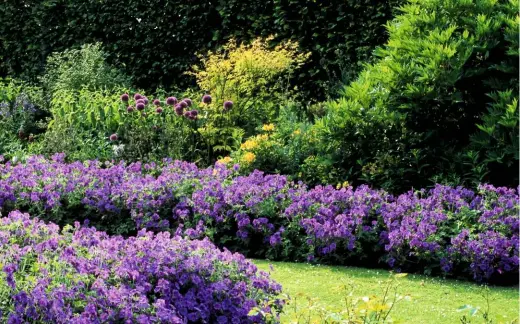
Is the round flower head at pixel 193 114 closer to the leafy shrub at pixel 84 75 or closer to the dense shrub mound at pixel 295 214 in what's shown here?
the dense shrub mound at pixel 295 214

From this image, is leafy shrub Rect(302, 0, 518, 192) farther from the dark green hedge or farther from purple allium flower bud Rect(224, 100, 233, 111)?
the dark green hedge

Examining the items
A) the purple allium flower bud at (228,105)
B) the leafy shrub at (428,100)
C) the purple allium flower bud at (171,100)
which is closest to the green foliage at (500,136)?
the leafy shrub at (428,100)

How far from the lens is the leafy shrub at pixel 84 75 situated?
36.0 feet

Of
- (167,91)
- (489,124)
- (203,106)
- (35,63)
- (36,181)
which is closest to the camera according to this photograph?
(489,124)

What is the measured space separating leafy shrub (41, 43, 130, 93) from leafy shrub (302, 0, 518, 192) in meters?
4.86

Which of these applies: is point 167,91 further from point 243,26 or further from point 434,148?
point 434,148

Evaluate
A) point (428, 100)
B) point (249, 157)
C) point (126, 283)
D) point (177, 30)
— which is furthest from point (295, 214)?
point (177, 30)

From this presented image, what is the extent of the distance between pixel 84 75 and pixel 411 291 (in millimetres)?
7230

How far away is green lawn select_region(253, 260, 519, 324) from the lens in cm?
453

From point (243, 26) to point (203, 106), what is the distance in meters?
2.24

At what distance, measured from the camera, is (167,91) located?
39.8ft

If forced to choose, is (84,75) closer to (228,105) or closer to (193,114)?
(193,114)

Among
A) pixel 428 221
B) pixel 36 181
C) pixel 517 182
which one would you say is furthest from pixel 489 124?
pixel 36 181

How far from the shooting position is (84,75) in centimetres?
1098
